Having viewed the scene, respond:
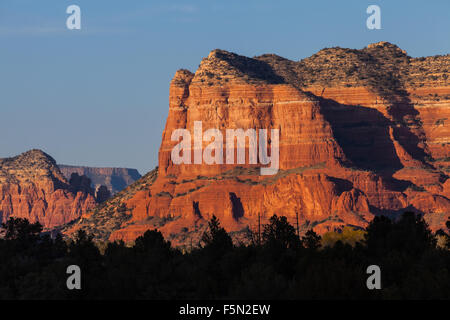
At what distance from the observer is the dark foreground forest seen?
3693 inches

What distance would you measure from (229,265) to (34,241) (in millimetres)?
49886

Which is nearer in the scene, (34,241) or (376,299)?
(376,299)

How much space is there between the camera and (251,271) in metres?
103

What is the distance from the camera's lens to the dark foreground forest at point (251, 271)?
308ft
